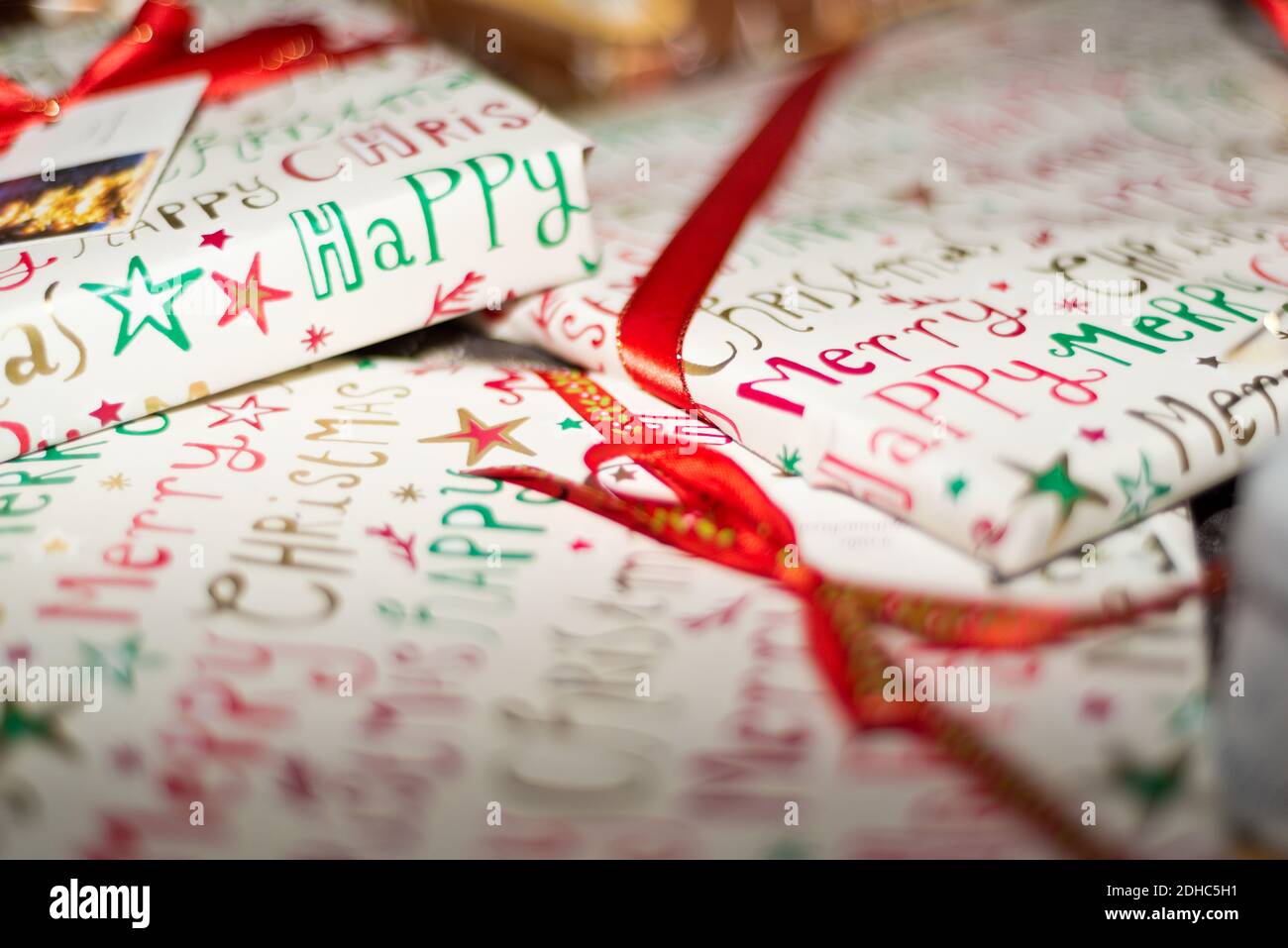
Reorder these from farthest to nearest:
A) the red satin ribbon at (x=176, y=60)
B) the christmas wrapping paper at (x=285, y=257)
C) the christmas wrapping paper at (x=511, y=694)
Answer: the red satin ribbon at (x=176, y=60) < the christmas wrapping paper at (x=285, y=257) < the christmas wrapping paper at (x=511, y=694)

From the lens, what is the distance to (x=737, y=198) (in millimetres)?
732

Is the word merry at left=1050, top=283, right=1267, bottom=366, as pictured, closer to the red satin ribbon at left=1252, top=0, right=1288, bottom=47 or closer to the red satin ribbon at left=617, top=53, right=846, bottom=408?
the red satin ribbon at left=617, top=53, right=846, bottom=408

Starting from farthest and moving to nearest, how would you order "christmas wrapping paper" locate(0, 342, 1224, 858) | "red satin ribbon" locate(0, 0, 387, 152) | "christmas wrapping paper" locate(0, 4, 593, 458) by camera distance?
"red satin ribbon" locate(0, 0, 387, 152)
"christmas wrapping paper" locate(0, 4, 593, 458)
"christmas wrapping paper" locate(0, 342, 1224, 858)

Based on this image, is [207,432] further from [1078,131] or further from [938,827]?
[1078,131]

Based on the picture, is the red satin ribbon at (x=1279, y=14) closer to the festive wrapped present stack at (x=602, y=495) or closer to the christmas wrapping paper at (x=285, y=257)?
the festive wrapped present stack at (x=602, y=495)

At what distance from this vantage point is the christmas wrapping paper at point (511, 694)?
41 centimetres

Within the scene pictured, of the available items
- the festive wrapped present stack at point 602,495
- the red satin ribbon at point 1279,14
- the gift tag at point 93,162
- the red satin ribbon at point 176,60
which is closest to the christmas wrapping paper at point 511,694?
the festive wrapped present stack at point 602,495

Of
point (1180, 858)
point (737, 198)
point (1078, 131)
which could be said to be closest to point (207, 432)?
point (737, 198)

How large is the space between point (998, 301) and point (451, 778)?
38 cm

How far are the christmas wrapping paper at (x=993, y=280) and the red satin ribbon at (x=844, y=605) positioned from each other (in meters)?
0.03

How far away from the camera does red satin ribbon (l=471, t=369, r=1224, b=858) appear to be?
1.37 ft
